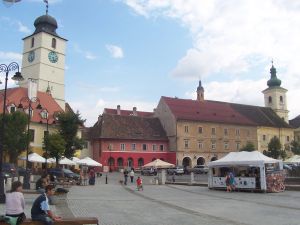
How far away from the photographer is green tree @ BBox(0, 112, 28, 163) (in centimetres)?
4600

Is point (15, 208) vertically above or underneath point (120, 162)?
underneath

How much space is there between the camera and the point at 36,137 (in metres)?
55.3

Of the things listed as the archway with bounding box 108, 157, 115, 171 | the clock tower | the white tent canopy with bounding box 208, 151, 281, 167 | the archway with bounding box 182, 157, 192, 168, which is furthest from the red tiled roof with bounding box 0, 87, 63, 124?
the white tent canopy with bounding box 208, 151, 281, 167

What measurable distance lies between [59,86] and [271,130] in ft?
152

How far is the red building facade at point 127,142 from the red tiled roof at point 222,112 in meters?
5.50

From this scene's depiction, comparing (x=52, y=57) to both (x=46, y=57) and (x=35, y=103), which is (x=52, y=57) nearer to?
(x=46, y=57)

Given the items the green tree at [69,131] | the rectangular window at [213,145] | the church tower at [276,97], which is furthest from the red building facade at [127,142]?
the church tower at [276,97]

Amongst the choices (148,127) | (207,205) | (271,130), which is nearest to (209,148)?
(148,127)

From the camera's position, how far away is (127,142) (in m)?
71.3

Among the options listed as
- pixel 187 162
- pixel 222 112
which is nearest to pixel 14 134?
pixel 187 162

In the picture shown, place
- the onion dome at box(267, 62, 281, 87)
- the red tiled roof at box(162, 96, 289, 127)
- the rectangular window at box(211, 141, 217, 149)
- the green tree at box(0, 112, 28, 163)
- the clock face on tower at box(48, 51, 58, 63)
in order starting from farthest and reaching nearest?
the onion dome at box(267, 62, 281, 87), the clock face on tower at box(48, 51, 58, 63), the rectangular window at box(211, 141, 217, 149), the red tiled roof at box(162, 96, 289, 127), the green tree at box(0, 112, 28, 163)

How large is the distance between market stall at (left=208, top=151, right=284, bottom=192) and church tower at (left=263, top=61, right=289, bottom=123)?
242 feet

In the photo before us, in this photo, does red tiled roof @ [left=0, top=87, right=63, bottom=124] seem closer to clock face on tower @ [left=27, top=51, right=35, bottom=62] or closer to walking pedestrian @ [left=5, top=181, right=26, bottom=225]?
clock face on tower @ [left=27, top=51, right=35, bottom=62]

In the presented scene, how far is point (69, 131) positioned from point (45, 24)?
37.3 meters
